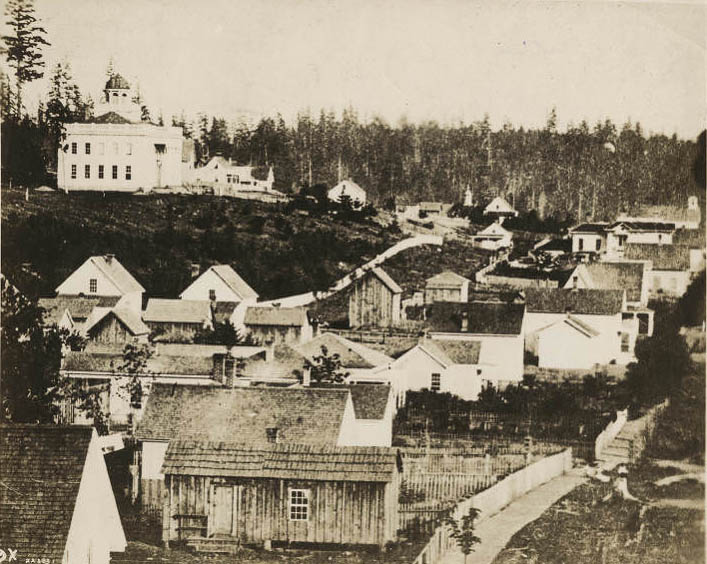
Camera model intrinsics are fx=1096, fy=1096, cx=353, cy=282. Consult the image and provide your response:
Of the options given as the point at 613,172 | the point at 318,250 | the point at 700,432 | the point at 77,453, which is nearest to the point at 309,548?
the point at 77,453

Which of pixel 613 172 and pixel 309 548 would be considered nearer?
pixel 309 548

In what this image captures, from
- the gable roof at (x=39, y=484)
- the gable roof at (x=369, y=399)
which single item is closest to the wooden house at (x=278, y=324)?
the gable roof at (x=369, y=399)

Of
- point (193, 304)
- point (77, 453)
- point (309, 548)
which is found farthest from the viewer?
point (193, 304)

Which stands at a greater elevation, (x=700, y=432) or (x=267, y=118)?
(x=267, y=118)

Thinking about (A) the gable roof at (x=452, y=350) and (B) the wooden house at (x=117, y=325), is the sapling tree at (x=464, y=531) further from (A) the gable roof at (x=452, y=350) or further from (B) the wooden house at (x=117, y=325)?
(B) the wooden house at (x=117, y=325)

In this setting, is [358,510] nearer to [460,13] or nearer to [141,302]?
[141,302]

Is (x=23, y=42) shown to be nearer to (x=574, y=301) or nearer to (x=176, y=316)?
(x=176, y=316)

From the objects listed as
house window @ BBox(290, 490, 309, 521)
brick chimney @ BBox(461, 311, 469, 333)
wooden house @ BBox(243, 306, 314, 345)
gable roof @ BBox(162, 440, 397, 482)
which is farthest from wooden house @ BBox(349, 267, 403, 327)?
house window @ BBox(290, 490, 309, 521)
